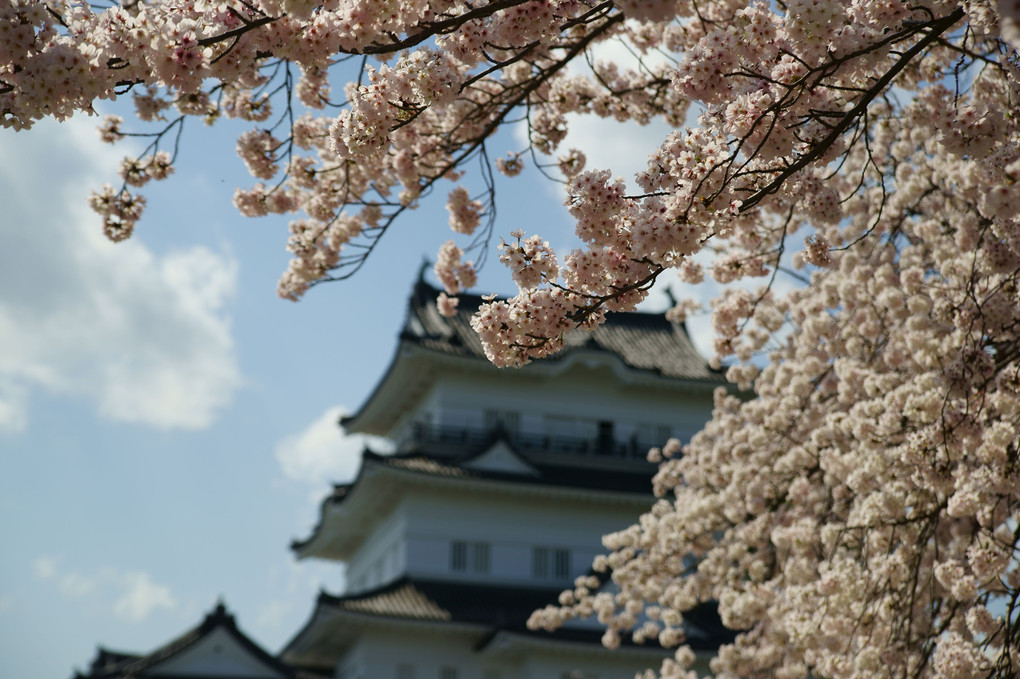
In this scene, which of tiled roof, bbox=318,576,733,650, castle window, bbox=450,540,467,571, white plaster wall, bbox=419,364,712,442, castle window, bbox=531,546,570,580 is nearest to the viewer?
→ tiled roof, bbox=318,576,733,650

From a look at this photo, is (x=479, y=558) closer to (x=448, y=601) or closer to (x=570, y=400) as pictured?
(x=448, y=601)

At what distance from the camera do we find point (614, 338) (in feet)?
97.0

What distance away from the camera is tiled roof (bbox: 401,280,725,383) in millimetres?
25938

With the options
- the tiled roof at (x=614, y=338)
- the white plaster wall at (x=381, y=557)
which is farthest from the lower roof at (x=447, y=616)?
the tiled roof at (x=614, y=338)

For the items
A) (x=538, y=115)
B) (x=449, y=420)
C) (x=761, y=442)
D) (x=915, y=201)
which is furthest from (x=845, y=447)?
(x=449, y=420)

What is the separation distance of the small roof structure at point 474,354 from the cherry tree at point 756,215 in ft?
41.6

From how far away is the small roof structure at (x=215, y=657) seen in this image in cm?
2067

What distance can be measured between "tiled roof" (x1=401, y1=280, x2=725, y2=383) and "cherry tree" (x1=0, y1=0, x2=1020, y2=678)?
13096mm

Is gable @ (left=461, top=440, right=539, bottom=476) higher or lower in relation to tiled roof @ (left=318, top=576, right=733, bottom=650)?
higher

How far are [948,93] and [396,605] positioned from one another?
17.4 metres

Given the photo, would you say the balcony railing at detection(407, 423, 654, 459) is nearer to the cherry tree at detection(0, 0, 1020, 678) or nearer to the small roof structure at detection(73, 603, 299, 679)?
the small roof structure at detection(73, 603, 299, 679)

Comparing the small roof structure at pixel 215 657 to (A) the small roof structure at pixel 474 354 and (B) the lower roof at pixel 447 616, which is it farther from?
(A) the small roof structure at pixel 474 354

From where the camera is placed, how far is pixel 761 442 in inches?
409

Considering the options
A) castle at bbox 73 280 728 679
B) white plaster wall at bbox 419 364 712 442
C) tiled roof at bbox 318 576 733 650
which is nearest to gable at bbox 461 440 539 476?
castle at bbox 73 280 728 679
